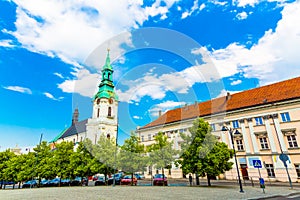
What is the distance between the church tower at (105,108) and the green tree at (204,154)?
3790 centimetres

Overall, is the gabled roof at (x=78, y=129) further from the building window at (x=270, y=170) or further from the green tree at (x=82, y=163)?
the building window at (x=270, y=170)

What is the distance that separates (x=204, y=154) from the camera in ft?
65.4

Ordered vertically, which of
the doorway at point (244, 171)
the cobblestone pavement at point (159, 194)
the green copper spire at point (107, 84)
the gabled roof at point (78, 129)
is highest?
the green copper spire at point (107, 84)

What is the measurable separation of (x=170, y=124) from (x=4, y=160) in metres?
35.0

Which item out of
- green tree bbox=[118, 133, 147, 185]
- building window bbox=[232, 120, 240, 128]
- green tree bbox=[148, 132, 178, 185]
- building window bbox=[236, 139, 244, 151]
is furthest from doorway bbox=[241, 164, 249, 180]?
green tree bbox=[118, 133, 147, 185]

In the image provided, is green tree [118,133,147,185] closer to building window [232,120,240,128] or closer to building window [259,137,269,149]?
building window [232,120,240,128]

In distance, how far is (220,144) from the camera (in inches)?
826

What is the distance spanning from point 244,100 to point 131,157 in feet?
70.4

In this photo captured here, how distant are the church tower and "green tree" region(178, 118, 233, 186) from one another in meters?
37.9

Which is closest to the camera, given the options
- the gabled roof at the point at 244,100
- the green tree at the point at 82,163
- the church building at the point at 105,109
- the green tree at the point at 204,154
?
the green tree at the point at 204,154

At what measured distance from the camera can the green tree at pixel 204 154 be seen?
19.4 metres

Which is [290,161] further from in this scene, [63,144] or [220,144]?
[63,144]

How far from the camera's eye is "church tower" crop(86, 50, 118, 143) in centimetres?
5647

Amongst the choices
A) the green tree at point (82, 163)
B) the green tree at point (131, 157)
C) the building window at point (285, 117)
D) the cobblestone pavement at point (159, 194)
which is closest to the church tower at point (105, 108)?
the green tree at point (82, 163)
